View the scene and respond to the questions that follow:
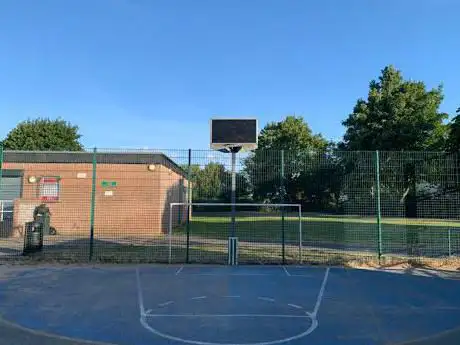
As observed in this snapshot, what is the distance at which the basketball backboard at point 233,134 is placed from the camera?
44.0 ft

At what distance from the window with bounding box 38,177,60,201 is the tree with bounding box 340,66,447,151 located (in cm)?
2706

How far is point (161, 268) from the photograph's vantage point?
40.9 ft

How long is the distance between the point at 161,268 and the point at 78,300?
13.4ft

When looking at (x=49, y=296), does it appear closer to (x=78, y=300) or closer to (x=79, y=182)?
(x=78, y=300)

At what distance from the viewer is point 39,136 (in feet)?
158

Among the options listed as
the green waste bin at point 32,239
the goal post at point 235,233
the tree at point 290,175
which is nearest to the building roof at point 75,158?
the goal post at point 235,233

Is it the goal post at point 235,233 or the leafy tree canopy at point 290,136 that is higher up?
the leafy tree canopy at point 290,136

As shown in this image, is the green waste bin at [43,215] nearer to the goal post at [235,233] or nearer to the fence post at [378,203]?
the goal post at [235,233]

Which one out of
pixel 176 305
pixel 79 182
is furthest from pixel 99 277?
pixel 79 182

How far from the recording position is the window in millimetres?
21812

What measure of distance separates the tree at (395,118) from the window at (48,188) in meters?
27.1

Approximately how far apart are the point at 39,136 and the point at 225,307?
146ft

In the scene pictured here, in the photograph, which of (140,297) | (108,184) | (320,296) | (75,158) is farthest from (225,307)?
(75,158)

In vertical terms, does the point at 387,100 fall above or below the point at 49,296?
above
